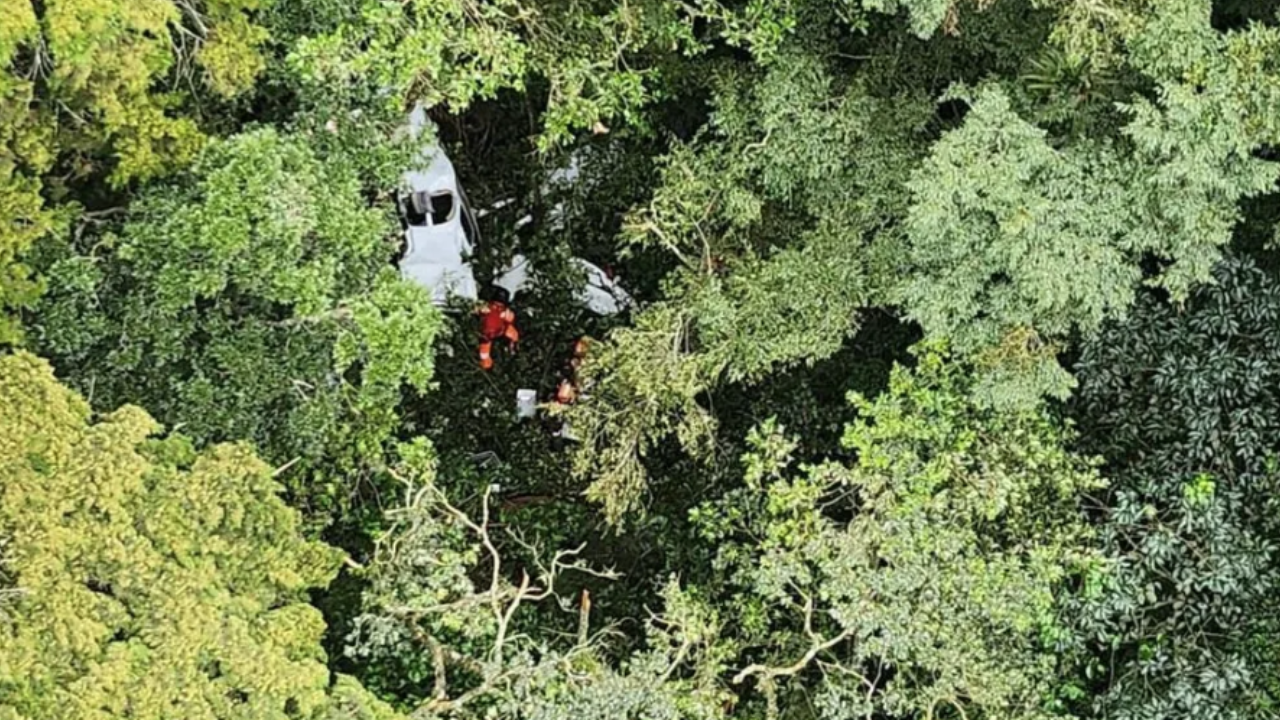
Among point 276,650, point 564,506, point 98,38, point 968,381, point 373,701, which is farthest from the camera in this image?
point 564,506

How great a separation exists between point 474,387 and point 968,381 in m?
5.25

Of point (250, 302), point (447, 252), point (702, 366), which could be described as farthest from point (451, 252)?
point (250, 302)

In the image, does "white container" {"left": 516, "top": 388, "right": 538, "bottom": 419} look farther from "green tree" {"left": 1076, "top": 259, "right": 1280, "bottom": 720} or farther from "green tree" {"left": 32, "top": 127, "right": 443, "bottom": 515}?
"green tree" {"left": 1076, "top": 259, "right": 1280, "bottom": 720}

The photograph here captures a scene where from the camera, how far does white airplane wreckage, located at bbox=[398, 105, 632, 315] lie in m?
12.8

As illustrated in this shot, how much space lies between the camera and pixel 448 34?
870cm

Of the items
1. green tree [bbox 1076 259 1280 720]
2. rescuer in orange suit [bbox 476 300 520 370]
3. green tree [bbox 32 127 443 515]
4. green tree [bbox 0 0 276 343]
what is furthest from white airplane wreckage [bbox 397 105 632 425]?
green tree [bbox 1076 259 1280 720]

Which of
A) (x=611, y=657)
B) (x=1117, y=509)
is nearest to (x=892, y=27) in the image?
(x=1117, y=509)

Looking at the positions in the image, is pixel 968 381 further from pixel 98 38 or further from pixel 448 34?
pixel 98 38

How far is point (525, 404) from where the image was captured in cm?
1258

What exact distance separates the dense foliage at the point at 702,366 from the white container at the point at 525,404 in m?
1.74

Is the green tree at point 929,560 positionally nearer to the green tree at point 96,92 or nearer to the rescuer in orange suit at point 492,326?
the rescuer in orange suit at point 492,326

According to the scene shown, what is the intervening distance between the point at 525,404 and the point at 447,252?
1.95 metres

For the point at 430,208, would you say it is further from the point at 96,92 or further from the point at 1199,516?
the point at 1199,516

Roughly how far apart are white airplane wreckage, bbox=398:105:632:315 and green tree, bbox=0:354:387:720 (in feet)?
17.1
